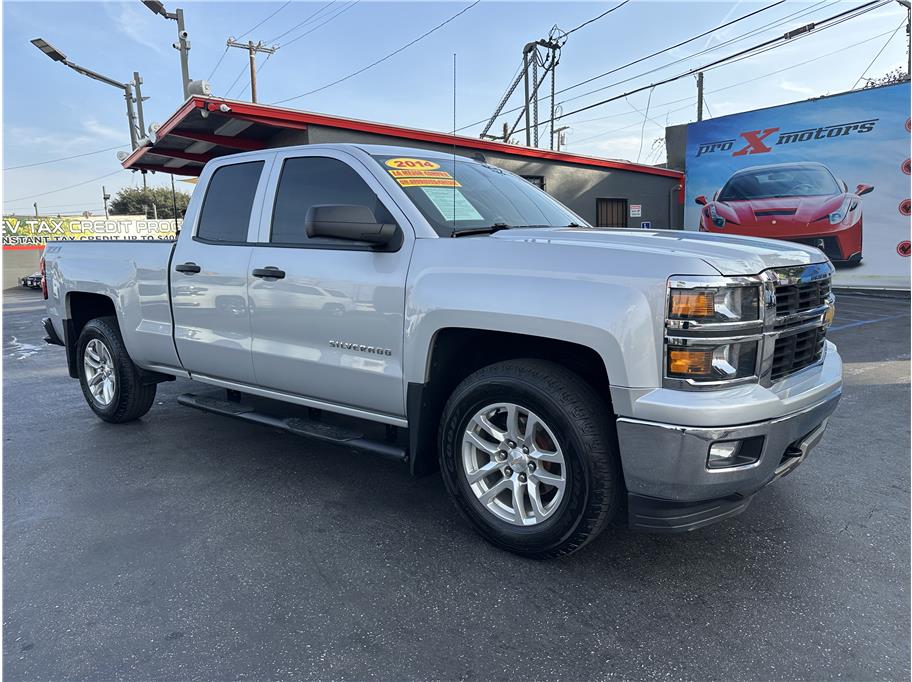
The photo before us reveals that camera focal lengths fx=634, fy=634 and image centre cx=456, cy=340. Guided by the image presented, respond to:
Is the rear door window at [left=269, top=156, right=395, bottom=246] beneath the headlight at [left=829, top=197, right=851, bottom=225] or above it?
beneath

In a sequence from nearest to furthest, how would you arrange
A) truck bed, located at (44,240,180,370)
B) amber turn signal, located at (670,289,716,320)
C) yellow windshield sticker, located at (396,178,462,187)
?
amber turn signal, located at (670,289,716,320) → yellow windshield sticker, located at (396,178,462,187) → truck bed, located at (44,240,180,370)

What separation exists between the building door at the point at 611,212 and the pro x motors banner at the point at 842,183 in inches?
133

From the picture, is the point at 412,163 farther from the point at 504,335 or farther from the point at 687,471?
the point at 687,471

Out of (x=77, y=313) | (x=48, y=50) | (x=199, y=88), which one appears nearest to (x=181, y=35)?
(x=48, y=50)

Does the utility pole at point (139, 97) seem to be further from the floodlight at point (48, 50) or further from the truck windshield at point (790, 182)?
the truck windshield at point (790, 182)

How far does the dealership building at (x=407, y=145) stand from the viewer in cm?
1143

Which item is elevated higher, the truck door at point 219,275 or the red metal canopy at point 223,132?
the red metal canopy at point 223,132

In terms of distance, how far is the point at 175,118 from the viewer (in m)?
11.1

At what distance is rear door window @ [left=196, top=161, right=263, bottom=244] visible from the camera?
4156 millimetres

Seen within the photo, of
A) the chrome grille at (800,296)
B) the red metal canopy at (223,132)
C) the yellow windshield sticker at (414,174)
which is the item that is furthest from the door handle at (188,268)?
the red metal canopy at (223,132)

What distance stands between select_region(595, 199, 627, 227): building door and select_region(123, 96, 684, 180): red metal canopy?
524 cm

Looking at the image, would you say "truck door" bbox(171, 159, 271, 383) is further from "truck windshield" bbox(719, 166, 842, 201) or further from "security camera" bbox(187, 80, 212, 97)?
"truck windshield" bbox(719, 166, 842, 201)

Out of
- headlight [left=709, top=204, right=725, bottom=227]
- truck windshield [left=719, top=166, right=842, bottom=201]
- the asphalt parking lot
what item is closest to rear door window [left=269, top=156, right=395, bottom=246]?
the asphalt parking lot

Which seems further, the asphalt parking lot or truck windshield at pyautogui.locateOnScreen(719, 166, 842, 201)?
truck windshield at pyautogui.locateOnScreen(719, 166, 842, 201)
